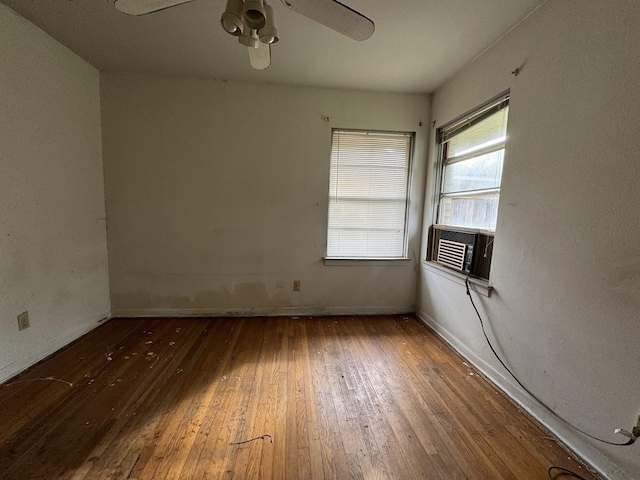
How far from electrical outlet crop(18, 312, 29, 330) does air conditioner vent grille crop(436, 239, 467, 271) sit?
11.2ft

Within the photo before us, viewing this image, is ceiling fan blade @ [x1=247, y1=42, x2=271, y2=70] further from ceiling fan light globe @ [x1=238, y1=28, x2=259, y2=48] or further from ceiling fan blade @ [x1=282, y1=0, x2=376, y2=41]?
ceiling fan blade @ [x1=282, y1=0, x2=376, y2=41]

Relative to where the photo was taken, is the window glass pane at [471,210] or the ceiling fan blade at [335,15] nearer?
the ceiling fan blade at [335,15]

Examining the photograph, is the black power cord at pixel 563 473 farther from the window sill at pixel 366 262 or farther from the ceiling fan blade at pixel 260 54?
the ceiling fan blade at pixel 260 54

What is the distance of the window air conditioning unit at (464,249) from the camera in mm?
2178

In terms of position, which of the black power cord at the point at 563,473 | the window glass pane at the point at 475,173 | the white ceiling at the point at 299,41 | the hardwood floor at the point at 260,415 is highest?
the white ceiling at the point at 299,41

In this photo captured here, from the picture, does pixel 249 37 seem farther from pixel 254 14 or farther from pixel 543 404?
pixel 543 404

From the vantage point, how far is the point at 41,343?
2.11m

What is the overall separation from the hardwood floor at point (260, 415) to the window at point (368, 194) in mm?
1140

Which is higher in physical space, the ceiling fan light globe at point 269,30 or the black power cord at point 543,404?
the ceiling fan light globe at point 269,30

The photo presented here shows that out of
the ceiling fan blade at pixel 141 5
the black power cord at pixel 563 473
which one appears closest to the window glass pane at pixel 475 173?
the black power cord at pixel 563 473

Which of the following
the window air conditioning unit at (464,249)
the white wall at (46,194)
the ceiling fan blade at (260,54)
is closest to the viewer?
the ceiling fan blade at (260,54)

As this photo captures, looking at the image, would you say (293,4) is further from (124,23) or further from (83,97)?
(83,97)

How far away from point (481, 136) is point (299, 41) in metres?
1.64

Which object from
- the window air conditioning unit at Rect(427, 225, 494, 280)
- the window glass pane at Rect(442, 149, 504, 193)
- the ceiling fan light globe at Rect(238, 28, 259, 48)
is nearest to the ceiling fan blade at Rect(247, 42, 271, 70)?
the ceiling fan light globe at Rect(238, 28, 259, 48)
